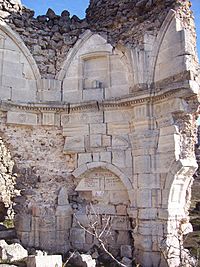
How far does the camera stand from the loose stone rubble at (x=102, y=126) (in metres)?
7.21

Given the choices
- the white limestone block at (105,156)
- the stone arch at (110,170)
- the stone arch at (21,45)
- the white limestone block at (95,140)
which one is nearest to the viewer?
the stone arch at (110,170)

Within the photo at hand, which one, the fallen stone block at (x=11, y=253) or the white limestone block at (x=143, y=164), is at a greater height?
the white limestone block at (x=143, y=164)

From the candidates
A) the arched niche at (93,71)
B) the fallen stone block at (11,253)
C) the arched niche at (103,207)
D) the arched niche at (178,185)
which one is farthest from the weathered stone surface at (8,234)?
the arched niche at (178,185)

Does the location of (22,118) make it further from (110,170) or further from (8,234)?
(8,234)

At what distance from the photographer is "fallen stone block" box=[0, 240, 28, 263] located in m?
6.32

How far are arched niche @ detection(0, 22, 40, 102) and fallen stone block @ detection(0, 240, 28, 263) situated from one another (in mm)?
3639

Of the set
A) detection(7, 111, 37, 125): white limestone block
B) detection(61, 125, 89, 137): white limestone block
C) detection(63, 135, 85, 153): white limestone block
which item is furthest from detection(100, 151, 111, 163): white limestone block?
detection(7, 111, 37, 125): white limestone block

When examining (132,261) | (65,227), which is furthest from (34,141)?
(132,261)

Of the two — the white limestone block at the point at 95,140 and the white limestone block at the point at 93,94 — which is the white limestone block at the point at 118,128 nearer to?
the white limestone block at the point at 95,140

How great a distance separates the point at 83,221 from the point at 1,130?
10.2 feet

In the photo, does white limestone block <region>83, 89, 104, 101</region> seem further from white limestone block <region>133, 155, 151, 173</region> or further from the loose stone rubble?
white limestone block <region>133, 155, 151, 173</region>

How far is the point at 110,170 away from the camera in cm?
793

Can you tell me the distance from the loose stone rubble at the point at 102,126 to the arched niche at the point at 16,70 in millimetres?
27

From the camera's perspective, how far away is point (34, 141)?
27.2 ft
